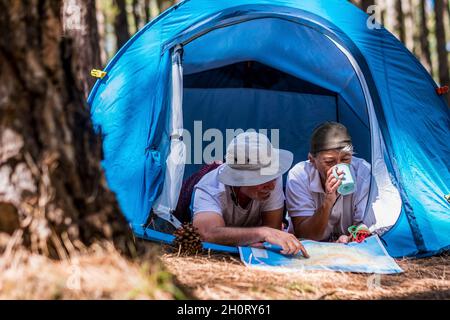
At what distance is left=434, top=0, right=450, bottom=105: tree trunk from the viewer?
360 inches

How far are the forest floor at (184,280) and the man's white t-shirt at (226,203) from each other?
32cm

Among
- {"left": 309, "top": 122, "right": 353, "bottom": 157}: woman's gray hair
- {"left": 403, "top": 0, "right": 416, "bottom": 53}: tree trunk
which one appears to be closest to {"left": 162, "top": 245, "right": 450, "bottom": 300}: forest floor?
{"left": 309, "top": 122, "right": 353, "bottom": 157}: woman's gray hair

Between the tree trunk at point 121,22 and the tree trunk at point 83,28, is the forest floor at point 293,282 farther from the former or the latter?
the tree trunk at point 121,22

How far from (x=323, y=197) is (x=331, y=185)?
0.36 metres

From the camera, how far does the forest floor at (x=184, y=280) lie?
1.96 m

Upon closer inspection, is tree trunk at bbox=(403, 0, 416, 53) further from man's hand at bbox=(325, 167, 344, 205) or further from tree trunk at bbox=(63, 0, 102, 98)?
man's hand at bbox=(325, 167, 344, 205)

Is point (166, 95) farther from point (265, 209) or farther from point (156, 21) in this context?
point (265, 209)

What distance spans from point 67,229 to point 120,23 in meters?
7.99

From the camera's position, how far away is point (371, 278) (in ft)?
9.73

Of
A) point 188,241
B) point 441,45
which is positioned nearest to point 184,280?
point 188,241

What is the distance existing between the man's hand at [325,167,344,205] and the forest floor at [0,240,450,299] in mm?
566

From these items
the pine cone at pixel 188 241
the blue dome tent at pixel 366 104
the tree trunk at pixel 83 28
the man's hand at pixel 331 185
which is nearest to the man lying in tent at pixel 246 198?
the pine cone at pixel 188 241

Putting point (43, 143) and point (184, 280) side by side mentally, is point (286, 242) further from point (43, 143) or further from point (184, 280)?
point (43, 143)
